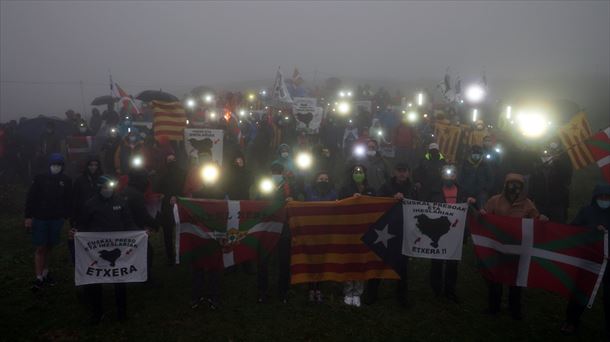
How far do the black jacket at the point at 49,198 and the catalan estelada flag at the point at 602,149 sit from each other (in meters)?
10.5

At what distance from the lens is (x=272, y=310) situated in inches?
278

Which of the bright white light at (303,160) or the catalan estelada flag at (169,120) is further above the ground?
the catalan estelada flag at (169,120)

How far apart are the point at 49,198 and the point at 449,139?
13.2m

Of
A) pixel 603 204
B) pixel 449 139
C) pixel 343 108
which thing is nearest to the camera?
pixel 603 204

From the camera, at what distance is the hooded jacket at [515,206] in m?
6.72

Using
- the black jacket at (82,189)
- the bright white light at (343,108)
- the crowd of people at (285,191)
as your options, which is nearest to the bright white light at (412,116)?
the bright white light at (343,108)

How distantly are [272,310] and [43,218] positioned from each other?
4610 millimetres

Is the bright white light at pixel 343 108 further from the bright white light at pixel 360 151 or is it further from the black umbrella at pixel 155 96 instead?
the black umbrella at pixel 155 96

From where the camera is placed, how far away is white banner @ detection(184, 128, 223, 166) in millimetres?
13172

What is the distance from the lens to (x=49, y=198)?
7332 mm

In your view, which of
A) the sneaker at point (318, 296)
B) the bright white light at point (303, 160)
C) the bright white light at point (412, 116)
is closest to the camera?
the sneaker at point (318, 296)

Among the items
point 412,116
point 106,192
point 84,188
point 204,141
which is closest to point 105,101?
point 204,141

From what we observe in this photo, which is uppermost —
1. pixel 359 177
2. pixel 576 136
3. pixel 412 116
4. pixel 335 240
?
pixel 412 116

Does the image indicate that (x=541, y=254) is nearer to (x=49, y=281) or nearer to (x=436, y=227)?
(x=436, y=227)
